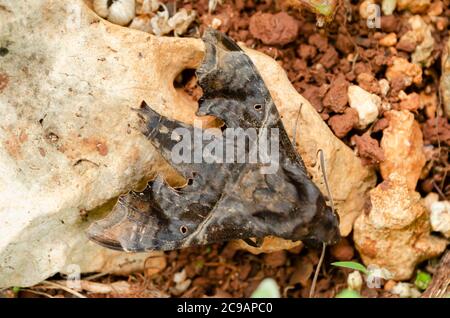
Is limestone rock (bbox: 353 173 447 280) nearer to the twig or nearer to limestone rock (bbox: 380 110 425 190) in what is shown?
limestone rock (bbox: 380 110 425 190)

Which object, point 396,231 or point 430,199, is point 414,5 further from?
point 396,231

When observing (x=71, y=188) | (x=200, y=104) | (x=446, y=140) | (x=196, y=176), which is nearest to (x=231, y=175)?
(x=196, y=176)

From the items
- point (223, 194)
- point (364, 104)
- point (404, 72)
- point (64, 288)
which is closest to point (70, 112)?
point (223, 194)

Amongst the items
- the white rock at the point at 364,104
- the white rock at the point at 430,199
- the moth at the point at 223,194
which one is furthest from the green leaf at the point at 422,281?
the white rock at the point at 364,104

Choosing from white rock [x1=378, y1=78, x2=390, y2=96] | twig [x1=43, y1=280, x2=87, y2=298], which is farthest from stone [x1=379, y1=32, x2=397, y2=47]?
twig [x1=43, y1=280, x2=87, y2=298]

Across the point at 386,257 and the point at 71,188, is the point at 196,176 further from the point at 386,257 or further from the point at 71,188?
the point at 386,257

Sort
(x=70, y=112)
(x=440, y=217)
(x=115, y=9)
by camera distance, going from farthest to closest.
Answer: (x=440, y=217) → (x=115, y=9) → (x=70, y=112)
